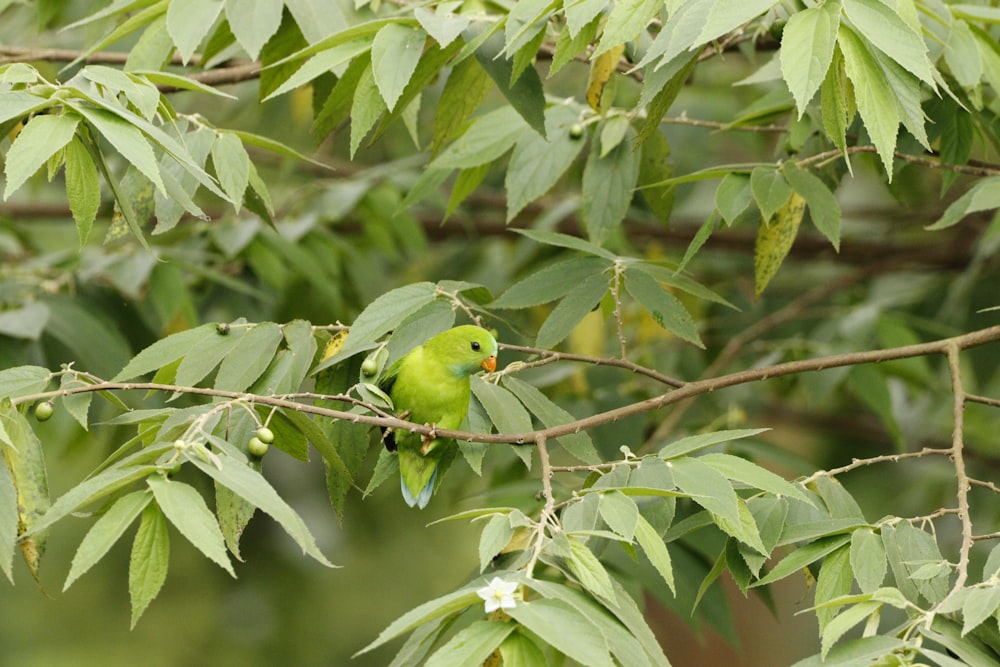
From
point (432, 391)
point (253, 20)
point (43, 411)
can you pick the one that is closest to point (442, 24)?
point (253, 20)

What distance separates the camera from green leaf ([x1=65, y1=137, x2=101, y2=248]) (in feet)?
4.43

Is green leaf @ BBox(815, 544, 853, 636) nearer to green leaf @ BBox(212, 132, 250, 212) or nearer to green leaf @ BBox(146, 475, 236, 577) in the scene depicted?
green leaf @ BBox(146, 475, 236, 577)

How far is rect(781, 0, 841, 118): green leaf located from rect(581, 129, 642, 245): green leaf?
0.71 metres

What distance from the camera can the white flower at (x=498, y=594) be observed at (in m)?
1.04

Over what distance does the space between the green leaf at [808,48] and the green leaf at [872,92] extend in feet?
0.12

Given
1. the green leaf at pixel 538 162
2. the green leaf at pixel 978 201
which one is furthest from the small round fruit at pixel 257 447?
the green leaf at pixel 978 201

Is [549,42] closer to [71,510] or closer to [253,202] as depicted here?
[253,202]

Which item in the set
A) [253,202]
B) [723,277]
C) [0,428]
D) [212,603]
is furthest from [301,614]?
[0,428]

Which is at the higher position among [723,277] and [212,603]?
[723,277]

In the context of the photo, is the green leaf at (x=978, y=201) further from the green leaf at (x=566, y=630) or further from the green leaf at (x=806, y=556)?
the green leaf at (x=566, y=630)

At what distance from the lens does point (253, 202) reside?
71.5 inches

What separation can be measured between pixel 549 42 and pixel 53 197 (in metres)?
2.73

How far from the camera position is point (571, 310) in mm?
1730

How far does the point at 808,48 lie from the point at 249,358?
854 millimetres
